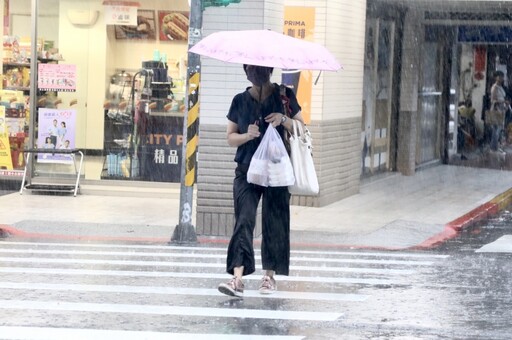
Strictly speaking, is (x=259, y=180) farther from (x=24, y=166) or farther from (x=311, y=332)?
(x=24, y=166)

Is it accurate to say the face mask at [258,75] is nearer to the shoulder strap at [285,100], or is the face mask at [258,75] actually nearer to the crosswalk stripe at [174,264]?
the shoulder strap at [285,100]

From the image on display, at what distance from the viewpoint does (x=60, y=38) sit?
18.1 metres

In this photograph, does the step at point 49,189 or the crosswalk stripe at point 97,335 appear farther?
the step at point 49,189

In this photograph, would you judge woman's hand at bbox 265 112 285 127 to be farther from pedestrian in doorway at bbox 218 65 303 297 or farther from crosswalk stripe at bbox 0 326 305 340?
crosswalk stripe at bbox 0 326 305 340

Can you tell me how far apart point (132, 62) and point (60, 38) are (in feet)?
3.96

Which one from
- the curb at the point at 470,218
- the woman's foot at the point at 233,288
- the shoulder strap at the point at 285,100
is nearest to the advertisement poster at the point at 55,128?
the curb at the point at 470,218

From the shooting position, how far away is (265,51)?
9.28 m

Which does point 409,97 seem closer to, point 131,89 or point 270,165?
point 131,89

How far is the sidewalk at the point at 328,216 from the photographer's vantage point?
46.6 feet

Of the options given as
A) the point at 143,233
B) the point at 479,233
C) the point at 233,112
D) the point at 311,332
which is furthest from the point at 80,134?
the point at 311,332

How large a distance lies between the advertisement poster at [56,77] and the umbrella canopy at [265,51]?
873cm

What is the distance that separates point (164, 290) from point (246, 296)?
0.73m

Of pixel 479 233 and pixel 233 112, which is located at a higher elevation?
pixel 233 112

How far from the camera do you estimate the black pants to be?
9.38 m
